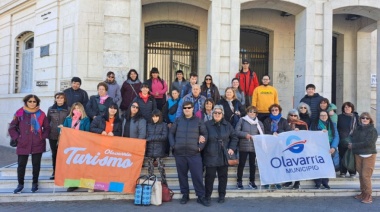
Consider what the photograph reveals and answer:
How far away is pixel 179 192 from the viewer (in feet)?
23.9

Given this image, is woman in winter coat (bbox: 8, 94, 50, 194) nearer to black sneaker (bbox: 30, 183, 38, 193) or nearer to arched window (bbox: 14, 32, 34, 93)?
black sneaker (bbox: 30, 183, 38, 193)

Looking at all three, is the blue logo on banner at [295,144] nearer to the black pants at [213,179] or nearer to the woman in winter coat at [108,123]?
the black pants at [213,179]

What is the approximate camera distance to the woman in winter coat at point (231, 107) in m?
7.87

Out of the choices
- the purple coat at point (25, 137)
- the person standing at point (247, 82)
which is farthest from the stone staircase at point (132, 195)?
the person standing at point (247, 82)

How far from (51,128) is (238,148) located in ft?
13.5

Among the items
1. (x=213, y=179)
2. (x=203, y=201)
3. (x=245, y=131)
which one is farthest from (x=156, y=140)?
(x=245, y=131)

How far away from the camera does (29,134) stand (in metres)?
6.96

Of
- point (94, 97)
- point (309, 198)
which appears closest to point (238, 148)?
point (309, 198)

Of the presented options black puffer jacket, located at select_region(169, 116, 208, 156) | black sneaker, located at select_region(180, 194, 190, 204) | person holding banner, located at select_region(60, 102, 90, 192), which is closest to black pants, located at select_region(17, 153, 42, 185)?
person holding banner, located at select_region(60, 102, 90, 192)

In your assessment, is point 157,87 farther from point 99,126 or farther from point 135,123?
point 99,126

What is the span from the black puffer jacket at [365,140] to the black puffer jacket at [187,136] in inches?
129

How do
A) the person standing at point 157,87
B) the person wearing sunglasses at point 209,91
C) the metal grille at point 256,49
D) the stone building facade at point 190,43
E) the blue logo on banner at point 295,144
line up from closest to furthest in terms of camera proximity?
the blue logo on banner at point 295,144 < the person wearing sunglasses at point 209,91 < the person standing at point 157,87 < the stone building facade at point 190,43 < the metal grille at point 256,49

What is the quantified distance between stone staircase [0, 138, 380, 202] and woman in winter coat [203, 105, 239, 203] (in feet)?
1.74

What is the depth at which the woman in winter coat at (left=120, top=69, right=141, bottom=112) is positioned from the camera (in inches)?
341
